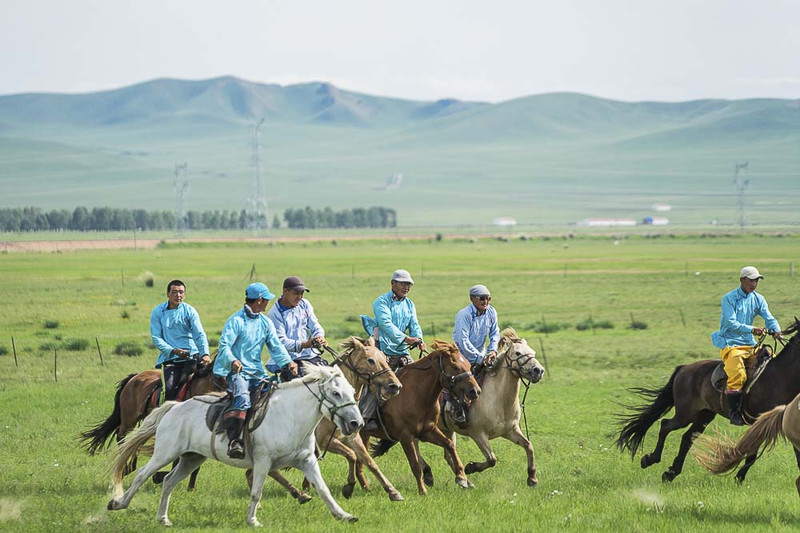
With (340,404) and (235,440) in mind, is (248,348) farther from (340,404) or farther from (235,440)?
(340,404)

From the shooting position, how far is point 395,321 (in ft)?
47.6

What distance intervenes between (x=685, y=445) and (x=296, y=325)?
556cm

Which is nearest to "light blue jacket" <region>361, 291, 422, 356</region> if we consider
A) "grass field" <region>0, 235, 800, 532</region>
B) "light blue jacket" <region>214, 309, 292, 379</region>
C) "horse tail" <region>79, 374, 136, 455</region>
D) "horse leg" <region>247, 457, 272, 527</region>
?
"grass field" <region>0, 235, 800, 532</region>

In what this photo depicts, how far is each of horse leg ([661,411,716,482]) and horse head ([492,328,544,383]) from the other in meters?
2.27

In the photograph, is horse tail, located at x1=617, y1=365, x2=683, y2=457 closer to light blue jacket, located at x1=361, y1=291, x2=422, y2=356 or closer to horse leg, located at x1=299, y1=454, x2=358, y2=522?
light blue jacket, located at x1=361, y1=291, x2=422, y2=356

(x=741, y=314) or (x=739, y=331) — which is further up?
(x=741, y=314)

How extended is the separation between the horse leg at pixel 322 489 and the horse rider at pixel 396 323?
3.23m

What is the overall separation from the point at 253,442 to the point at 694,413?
6902 millimetres

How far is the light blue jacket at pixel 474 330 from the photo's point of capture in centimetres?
1455

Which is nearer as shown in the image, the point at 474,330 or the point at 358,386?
the point at 358,386

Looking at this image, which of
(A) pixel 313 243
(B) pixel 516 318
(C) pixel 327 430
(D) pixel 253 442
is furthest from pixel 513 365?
(A) pixel 313 243

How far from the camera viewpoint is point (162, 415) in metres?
12.0

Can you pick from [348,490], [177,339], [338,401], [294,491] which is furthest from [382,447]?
[338,401]

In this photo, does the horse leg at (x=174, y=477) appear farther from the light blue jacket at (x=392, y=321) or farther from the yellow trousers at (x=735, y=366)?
the yellow trousers at (x=735, y=366)
